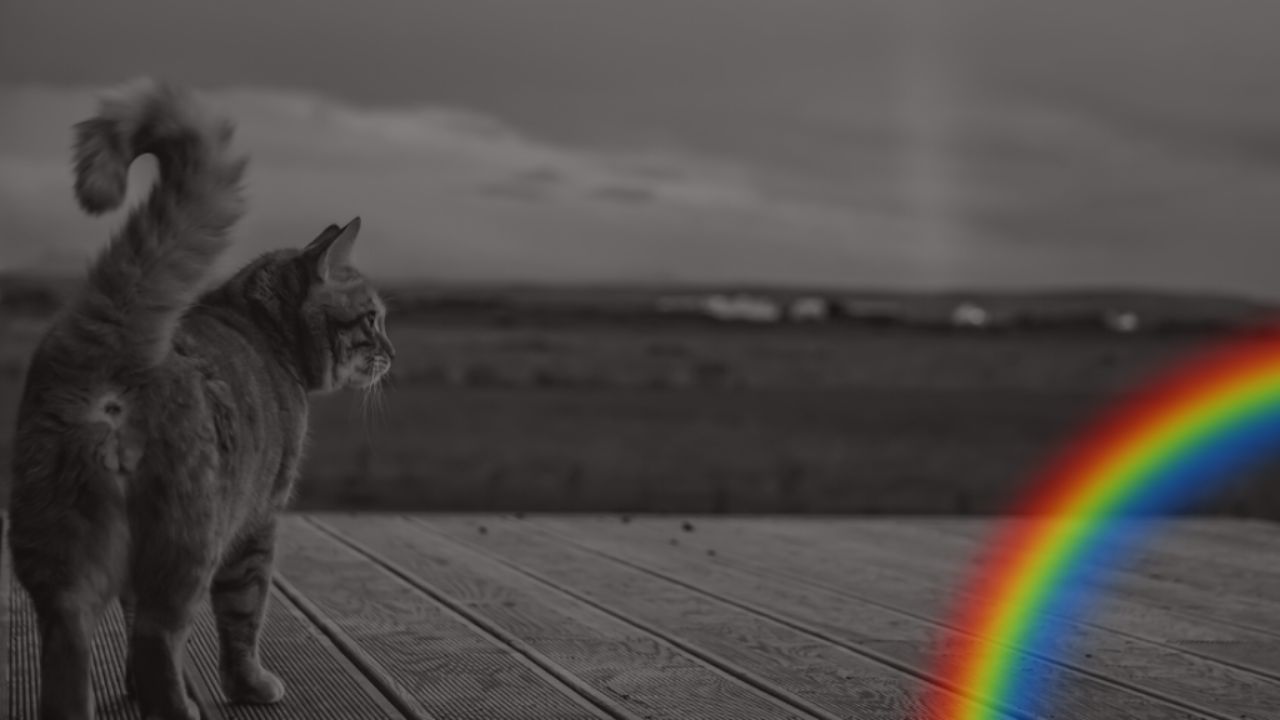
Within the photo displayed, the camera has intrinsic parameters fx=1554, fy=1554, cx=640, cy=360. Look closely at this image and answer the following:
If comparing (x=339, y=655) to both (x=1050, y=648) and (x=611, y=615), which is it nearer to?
(x=611, y=615)

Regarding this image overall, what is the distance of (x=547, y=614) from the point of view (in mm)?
4035

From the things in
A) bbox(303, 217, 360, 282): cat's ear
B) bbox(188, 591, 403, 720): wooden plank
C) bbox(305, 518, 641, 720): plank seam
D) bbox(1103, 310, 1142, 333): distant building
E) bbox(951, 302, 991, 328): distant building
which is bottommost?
bbox(188, 591, 403, 720): wooden plank

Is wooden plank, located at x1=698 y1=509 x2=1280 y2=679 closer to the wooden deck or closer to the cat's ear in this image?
the wooden deck

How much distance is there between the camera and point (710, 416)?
16188 mm

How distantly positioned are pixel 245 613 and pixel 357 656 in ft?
1.35

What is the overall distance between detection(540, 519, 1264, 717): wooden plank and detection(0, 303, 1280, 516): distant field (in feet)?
11.3

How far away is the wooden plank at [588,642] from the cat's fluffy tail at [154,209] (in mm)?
A: 1166

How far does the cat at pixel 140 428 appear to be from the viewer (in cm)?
246

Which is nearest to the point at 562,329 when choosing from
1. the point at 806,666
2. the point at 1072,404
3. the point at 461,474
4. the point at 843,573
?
the point at 1072,404

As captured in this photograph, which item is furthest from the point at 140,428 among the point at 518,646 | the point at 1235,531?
the point at 1235,531

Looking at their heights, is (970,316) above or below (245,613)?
above

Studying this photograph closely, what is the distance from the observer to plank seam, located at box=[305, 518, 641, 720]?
3016mm

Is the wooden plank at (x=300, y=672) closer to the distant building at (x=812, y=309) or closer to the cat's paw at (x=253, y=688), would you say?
the cat's paw at (x=253, y=688)

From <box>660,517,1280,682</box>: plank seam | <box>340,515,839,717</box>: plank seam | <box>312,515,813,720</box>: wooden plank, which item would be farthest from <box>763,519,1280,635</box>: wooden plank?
<box>312,515,813,720</box>: wooden plank
